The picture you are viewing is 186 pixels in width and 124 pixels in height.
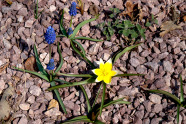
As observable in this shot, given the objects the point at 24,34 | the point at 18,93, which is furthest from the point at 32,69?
the point at 24,34

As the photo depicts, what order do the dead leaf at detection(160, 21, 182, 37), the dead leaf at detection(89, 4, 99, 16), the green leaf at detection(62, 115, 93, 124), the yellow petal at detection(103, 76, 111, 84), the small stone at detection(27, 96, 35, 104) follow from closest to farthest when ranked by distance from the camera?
the green leaf at detection(62, 115, 93, 124) → the yellow petal at detection(103, 76, 111, 84) → the small stone at detection(27, 96, 35, 104) → the dead leaf at detection(160, 21, 182, 37) → the dead leaf at detection(89, 4, 99, 16)

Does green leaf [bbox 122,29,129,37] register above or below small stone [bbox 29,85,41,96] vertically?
above

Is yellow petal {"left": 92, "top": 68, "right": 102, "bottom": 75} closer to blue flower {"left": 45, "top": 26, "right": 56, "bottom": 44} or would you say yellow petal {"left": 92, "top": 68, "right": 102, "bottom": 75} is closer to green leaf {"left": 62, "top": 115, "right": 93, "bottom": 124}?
green leaf {"left": 62, "top": 115, "right": 93, "bottom": 124}

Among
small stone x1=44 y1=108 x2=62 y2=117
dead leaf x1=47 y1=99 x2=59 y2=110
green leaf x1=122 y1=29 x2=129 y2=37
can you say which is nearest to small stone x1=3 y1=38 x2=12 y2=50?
dead leaf x1=47 y1=99 x2=59 y2=110

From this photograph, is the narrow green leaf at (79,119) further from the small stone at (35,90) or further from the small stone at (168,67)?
the small stone at (168,67)

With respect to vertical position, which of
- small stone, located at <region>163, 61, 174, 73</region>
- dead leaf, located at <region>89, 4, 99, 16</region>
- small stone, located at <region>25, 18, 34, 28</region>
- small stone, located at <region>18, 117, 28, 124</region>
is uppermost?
dead leaf, located at <region>89, 4, 99, 16</region>

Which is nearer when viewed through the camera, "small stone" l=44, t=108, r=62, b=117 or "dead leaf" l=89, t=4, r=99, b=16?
"small stone" l=44, t=108, r=62, b=117

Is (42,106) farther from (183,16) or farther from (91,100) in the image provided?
(183,16)

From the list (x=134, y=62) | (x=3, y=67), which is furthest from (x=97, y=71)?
(x=3, y=67)
